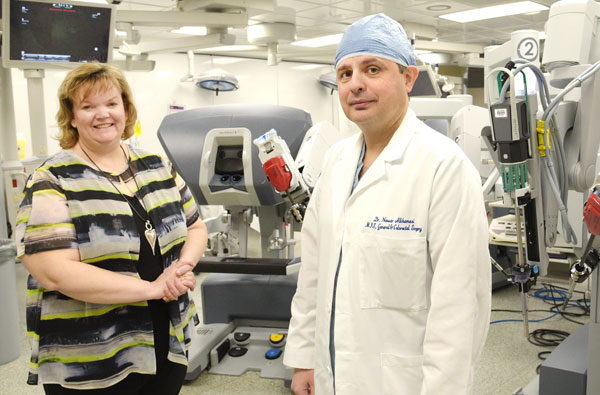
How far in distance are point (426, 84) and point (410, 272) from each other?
2.97 metres

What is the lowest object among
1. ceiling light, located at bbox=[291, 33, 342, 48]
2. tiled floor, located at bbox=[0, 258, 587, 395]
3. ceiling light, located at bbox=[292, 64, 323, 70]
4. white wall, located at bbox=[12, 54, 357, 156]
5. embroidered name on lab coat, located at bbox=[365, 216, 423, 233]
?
tiled floor, located at bbox=[0, 258, 587, 395]

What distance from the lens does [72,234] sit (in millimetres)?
1332

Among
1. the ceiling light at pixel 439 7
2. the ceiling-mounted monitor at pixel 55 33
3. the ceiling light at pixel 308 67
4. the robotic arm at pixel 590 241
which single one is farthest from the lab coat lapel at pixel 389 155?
the ceiling light at pixel 308 67

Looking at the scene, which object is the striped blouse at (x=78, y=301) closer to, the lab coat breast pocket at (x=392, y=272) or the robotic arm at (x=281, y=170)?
the lab coat breast pocket at (x=392, y=272)

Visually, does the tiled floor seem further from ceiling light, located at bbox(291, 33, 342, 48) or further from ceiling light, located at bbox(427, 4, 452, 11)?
ceiling light, located at bbox(291, 33, 342, 48)

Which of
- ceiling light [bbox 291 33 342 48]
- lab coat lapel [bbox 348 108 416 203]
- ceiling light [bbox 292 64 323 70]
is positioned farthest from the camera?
ceiling light [bbox 292 64 323 70]

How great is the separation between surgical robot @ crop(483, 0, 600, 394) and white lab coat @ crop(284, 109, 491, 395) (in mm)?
774

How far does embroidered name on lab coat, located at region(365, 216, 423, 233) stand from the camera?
1135mm

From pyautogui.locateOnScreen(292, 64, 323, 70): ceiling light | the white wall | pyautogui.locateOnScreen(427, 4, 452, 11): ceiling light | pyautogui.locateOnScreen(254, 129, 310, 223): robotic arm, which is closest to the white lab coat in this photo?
pyautogui.locateOnScreen(254, 129, 310, 223): robotic arm

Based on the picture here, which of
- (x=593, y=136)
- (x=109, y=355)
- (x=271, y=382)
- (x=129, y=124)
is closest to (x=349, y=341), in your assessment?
(x=109, y=355)

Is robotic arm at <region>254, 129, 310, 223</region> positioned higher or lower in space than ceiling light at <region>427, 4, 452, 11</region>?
lower

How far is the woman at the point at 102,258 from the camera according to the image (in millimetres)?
1319

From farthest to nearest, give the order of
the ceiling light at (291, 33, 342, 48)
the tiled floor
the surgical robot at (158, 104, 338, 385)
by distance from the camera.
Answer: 1. the ceiling light at (291, 33, 342, 48)
2. the tiled floor
3. the surgical robot at (158, 104, 338, 385)

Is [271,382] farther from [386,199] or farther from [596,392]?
[386,199]
